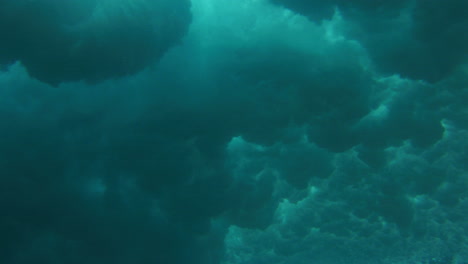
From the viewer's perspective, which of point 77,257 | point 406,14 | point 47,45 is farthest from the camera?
point 77,257

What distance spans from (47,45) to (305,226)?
57.2 feet

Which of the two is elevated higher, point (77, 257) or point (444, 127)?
point (444, 127)

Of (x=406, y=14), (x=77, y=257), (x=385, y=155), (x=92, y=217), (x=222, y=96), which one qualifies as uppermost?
(x=406, y=14)

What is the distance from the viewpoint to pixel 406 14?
16406 mm

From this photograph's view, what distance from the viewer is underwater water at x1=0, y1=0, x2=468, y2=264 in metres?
14.9

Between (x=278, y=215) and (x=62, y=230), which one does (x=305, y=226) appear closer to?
(x=278, y=215)

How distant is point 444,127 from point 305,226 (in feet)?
32.2

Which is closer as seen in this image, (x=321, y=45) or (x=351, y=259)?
(x=321, y=45)

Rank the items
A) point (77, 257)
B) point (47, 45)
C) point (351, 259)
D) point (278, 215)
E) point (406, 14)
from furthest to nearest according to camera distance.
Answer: point (351, 259) < point (278, 215) < point (77, 257) < point (406, 14) < point (47, 45)

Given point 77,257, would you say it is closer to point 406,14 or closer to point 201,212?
point 201,212

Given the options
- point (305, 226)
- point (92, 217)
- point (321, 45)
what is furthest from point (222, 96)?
point (305, 226)

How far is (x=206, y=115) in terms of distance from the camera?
1700 centimetres

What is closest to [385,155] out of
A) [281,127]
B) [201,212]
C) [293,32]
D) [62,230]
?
[281,127]

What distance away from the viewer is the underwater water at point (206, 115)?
1492 cm
